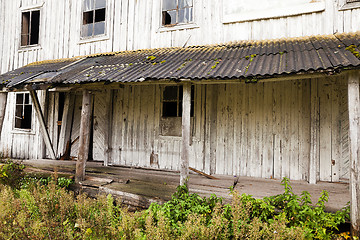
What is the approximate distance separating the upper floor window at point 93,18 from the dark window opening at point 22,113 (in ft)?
12.5

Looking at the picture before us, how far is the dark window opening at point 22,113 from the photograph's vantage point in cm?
981

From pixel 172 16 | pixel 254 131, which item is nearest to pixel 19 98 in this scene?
pixel 172 16

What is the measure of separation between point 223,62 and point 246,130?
91.2 inches

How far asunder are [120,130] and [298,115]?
5646mm

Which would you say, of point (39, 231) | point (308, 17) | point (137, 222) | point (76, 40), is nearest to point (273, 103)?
point (308, 17)

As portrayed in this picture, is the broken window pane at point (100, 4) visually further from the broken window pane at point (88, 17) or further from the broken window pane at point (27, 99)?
the broken window pane at point (27, 99)

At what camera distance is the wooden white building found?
528 centimetres

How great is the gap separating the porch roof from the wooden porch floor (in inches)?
102

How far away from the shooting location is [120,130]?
324 inches

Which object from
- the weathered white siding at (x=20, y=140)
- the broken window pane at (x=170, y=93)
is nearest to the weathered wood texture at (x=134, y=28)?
the broken window pane at (x=170, y=93)

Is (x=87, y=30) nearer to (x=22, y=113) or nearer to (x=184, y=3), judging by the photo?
(x=184, y=3)

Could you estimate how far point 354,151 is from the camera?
413 cm

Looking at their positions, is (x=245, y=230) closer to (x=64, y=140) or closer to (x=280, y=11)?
(x=280, y=11)

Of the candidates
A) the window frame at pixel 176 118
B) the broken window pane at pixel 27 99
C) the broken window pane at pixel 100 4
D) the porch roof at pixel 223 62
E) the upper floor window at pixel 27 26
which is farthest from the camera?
the upper floor window at pixel 27 26
